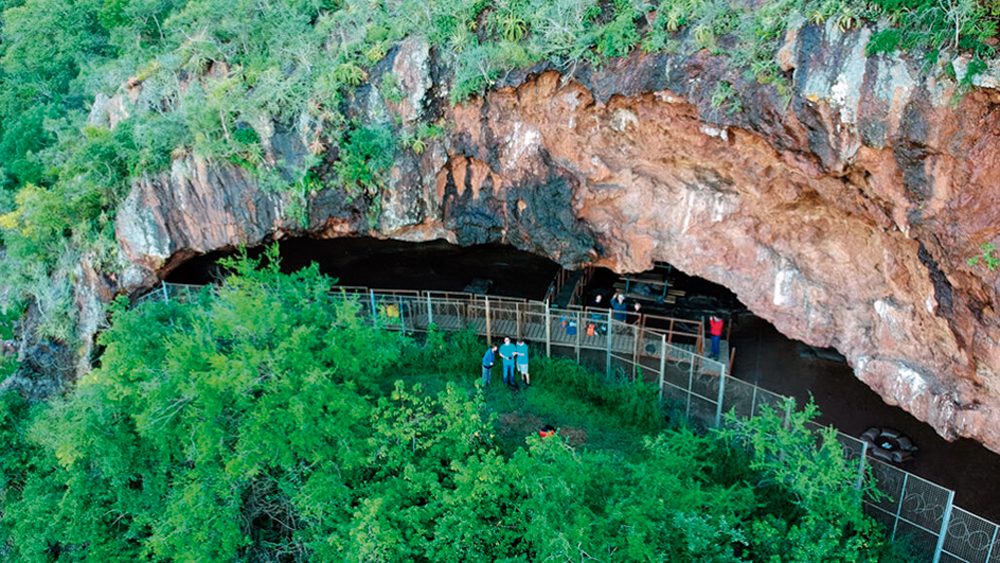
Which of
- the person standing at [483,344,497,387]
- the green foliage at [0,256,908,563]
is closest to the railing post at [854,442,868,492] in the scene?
the green foliage at [0,256,908,563]

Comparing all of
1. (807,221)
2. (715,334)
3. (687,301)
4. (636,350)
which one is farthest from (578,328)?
(807,221)

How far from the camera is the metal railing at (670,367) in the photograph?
1125cm

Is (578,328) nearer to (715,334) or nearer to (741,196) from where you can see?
(715,334)

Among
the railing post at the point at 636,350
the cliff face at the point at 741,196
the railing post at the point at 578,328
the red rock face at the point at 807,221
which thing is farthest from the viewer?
the railing post at the point at 578,328

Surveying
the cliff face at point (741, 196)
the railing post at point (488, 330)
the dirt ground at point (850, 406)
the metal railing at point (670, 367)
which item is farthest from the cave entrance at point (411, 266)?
the dirt ground at point (850, 406)

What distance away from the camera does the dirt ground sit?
42.4 ft

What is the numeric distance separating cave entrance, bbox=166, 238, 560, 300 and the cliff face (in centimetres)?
254

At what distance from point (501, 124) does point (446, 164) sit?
5.78 feet

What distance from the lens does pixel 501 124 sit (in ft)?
49.1

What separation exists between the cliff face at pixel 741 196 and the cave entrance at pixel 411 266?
254 centimetres

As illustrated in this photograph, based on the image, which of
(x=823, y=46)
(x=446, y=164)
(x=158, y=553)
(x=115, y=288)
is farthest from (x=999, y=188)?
(x=115, y=288)

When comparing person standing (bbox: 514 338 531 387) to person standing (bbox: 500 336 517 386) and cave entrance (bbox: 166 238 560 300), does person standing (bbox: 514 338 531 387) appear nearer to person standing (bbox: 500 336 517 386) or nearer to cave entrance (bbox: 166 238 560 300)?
person standing (bbox: 500 336 517 386)

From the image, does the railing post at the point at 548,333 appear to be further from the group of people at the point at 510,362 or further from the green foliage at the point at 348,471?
the green foliage at the point at 348,471

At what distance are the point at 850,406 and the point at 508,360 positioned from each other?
26.2 feet
